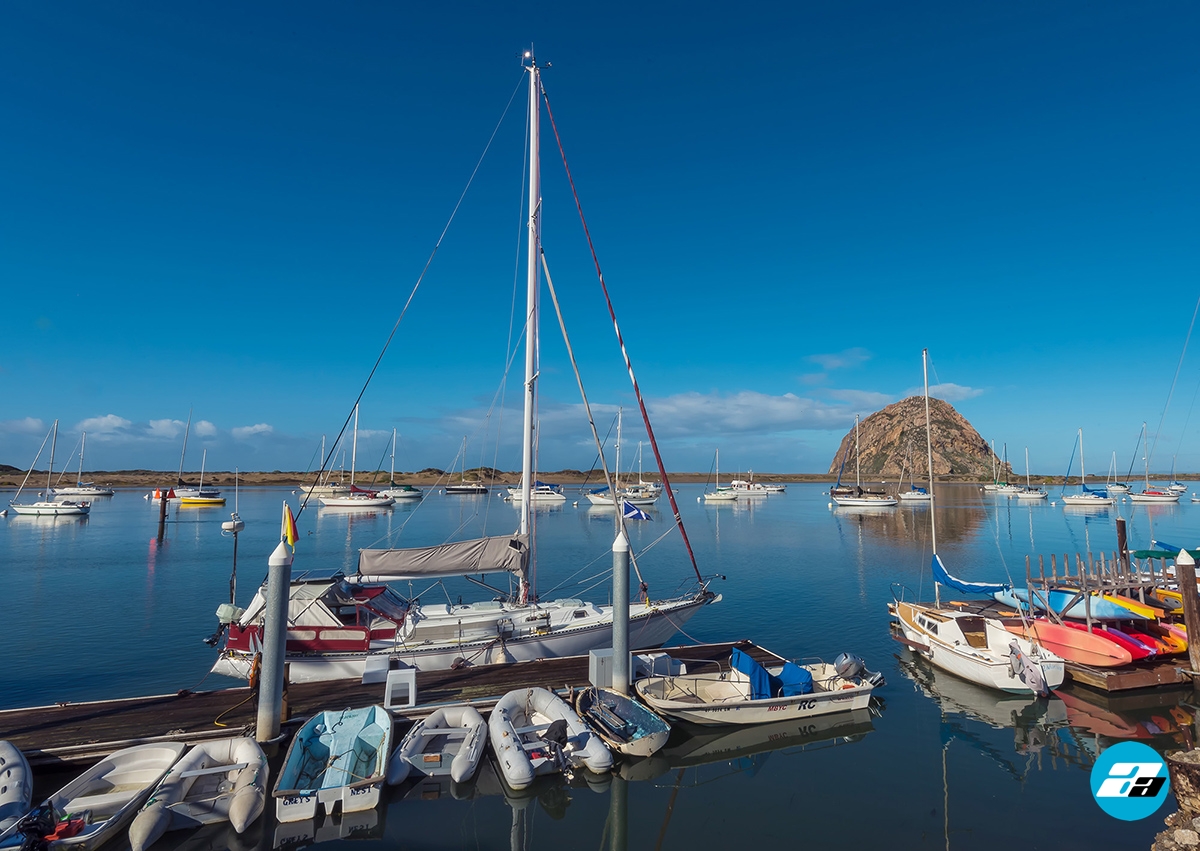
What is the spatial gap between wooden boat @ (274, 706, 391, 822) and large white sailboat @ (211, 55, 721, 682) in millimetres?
3634

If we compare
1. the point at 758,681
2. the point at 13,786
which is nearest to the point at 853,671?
the point at 758,681

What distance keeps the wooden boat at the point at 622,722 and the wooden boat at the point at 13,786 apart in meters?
10.4

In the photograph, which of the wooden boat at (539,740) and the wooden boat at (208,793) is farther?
the wooden boat at (539,740)

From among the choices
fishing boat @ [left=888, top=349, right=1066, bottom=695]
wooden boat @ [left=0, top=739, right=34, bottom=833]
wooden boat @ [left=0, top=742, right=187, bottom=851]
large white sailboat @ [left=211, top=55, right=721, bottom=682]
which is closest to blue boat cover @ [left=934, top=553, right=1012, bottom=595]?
fishing boat @ [left=888, top=349, right=1066, bottom=695]

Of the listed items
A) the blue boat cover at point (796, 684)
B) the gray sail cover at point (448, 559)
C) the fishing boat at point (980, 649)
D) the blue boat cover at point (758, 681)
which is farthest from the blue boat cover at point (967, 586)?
the gray sail cover at point (448, 559)

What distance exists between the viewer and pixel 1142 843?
11406 millimetres

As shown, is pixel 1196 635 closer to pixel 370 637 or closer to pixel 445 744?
pixel 445 744

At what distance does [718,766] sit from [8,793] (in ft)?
43.9

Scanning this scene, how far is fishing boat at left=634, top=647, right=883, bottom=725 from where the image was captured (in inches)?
623

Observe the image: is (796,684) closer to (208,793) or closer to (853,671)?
(853,671)

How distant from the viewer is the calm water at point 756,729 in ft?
38.5

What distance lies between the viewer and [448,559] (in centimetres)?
2031

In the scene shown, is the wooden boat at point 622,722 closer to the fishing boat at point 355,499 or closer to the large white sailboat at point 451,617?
the large white sailboat at point 451,617

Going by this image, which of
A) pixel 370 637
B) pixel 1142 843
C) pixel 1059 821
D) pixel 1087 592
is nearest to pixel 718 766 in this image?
pixel 1059 821
